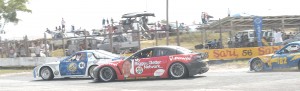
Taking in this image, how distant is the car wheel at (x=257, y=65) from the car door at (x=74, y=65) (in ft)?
21.8

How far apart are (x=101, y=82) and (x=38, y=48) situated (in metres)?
17.1

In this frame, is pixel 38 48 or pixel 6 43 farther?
pixel 6 43

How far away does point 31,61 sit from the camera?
35219 millimetres

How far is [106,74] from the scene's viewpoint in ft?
62.2

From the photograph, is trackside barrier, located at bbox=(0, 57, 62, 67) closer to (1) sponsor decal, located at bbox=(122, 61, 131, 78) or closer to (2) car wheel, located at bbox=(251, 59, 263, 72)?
(1) sponsor decal, located at bbox=(122, 61, 131, 78)

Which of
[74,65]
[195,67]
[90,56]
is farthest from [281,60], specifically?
[74,65]

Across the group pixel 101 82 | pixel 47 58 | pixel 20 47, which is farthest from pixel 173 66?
pixel 20 47

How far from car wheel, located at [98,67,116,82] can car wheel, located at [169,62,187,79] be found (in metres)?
2.29

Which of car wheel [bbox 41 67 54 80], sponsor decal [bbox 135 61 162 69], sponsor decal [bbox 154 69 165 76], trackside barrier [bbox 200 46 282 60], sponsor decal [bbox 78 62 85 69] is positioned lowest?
car wheel [bbox 41 67 54 80]

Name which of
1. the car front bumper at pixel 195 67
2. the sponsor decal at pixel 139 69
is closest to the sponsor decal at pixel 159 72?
the sponsor decal at pixel 139 69

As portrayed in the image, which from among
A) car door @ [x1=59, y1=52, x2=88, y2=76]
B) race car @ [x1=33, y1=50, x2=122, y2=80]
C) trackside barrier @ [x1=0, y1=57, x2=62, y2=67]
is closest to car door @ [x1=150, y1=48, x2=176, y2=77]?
race car @ [x1=33, y1=50, x2=122, y2=80]

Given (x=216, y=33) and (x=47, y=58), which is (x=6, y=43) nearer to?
(x=47, y=58)

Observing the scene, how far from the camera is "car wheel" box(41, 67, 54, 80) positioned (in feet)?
73.6

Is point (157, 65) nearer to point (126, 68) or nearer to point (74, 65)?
point (126, 68)
